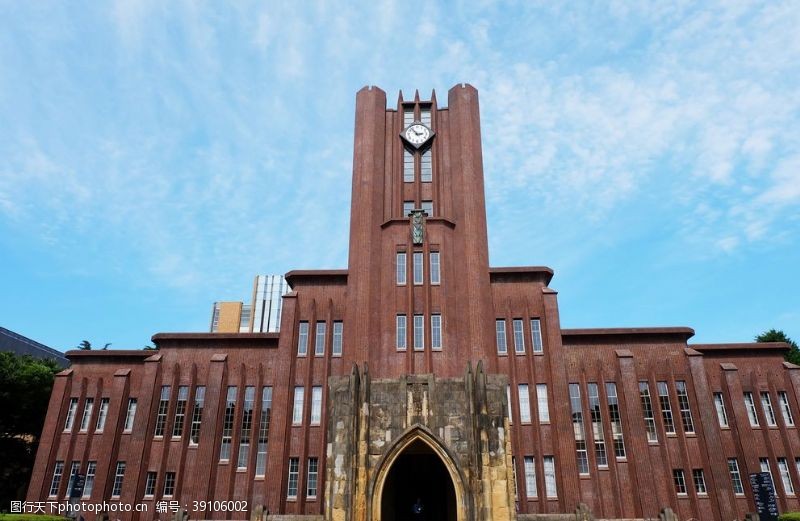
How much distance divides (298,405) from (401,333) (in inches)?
301

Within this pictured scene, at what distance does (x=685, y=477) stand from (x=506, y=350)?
12.3m

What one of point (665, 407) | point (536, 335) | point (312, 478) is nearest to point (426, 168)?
point (536, 335)

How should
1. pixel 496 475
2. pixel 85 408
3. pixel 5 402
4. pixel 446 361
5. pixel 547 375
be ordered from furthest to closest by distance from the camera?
pixel 5 402
pixel 85 408
pixel 547 375
pixel 446 361
pixel 496 475

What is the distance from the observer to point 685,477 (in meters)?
29.9

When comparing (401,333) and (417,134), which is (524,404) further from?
(417,134)

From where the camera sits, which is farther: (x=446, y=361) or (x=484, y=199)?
(x=484, y=199)

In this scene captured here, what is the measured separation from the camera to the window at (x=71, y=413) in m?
32.5

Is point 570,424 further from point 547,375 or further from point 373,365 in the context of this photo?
point 373,365

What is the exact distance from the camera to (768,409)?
32500 millimetres

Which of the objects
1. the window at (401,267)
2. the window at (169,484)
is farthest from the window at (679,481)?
the window at (169,484)

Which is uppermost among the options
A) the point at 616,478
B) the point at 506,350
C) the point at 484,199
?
the point at 484,199

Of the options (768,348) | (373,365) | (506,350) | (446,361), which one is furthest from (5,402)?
(768,348)

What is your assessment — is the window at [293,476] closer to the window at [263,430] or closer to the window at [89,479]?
the window at [263,430]

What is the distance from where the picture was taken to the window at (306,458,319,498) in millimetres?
28828
